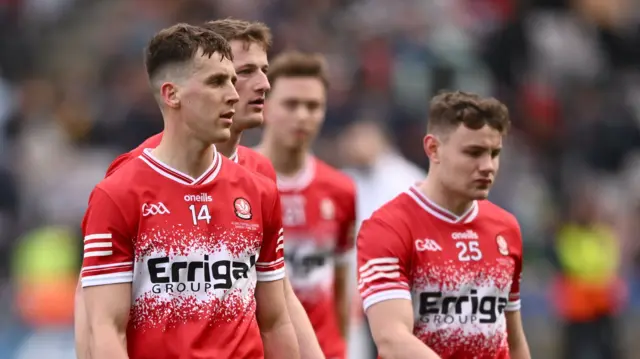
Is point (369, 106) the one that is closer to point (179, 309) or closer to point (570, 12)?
point (570, 12)

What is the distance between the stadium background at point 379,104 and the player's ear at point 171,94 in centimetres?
698

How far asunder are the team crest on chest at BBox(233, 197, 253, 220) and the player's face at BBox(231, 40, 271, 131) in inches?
24.9

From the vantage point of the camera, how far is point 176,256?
518cm

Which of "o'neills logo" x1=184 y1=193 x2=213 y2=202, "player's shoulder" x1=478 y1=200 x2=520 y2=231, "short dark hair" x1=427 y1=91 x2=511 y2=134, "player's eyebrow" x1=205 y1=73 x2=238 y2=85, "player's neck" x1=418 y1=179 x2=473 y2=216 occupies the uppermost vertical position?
"short dark hair" x1=427 y1=91 x2=511 y2=134

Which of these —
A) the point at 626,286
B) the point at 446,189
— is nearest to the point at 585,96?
the point at 626,286

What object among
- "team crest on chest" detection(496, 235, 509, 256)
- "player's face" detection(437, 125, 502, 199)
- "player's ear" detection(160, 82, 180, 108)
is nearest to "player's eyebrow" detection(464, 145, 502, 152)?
"player's face" detection(437, 125, 502, 199)

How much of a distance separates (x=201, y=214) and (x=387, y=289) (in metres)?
1.29

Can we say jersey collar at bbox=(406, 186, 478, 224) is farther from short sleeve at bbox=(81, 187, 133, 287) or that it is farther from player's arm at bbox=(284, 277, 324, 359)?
short sleeve at bbox=(81, 187, 133, 287)

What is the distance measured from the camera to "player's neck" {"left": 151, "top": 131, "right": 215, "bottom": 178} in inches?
209

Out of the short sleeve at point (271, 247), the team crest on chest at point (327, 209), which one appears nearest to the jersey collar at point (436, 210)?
the short sleeve at point (271, 247)

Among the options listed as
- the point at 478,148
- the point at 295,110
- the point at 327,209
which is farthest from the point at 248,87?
the point at 327,209

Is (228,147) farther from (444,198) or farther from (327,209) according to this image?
(327,209)

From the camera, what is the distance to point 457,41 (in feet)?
57.4

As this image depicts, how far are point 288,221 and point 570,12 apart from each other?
10.9 m
